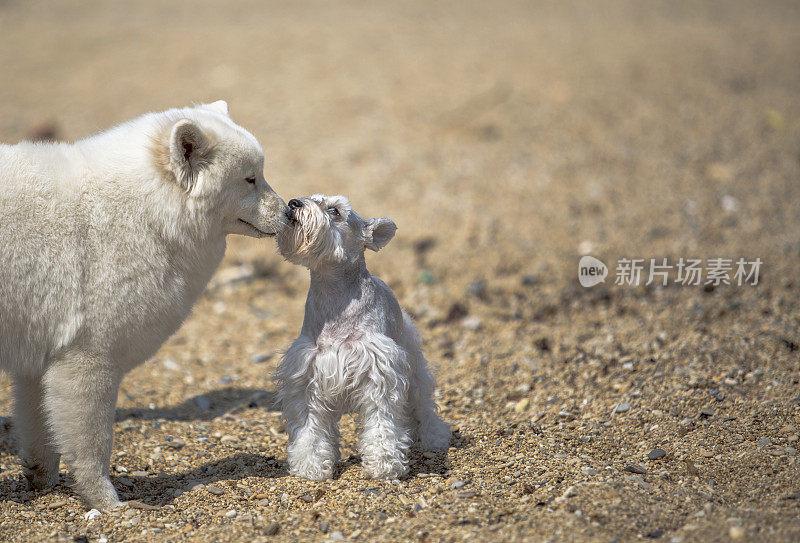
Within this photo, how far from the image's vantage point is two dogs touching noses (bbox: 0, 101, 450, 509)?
13.1ft

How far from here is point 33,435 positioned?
457 centimetres

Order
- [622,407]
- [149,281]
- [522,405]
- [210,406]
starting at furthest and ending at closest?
[210,406], [522,405], [622,407], [149,281]

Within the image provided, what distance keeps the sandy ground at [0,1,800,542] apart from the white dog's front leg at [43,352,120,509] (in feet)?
0.90

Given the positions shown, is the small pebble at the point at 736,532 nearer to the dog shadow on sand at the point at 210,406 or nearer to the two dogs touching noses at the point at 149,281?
the two dogs touching noses at the point at 149,281

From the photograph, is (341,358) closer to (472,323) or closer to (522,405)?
(522,405)

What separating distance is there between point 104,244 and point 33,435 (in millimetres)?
1441

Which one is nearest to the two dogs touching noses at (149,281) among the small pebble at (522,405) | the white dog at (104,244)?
the white dog at (104,244)

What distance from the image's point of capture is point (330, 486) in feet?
14.8

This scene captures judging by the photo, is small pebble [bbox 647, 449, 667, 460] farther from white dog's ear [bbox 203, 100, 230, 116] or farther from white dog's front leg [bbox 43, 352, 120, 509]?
white dog's ear [bbox 203, 100, 230, 116]

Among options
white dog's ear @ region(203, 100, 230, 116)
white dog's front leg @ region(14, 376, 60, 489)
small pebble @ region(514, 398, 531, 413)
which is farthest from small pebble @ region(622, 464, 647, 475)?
white dog's front leg @ region(14, 376, 60, 489)

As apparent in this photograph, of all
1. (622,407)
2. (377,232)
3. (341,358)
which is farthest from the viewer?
(622,407)

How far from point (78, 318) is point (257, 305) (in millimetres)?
4521

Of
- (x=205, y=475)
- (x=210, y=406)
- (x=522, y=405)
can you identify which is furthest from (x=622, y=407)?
(x=210, y=406)

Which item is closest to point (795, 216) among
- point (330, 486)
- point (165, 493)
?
point (330, 486)
